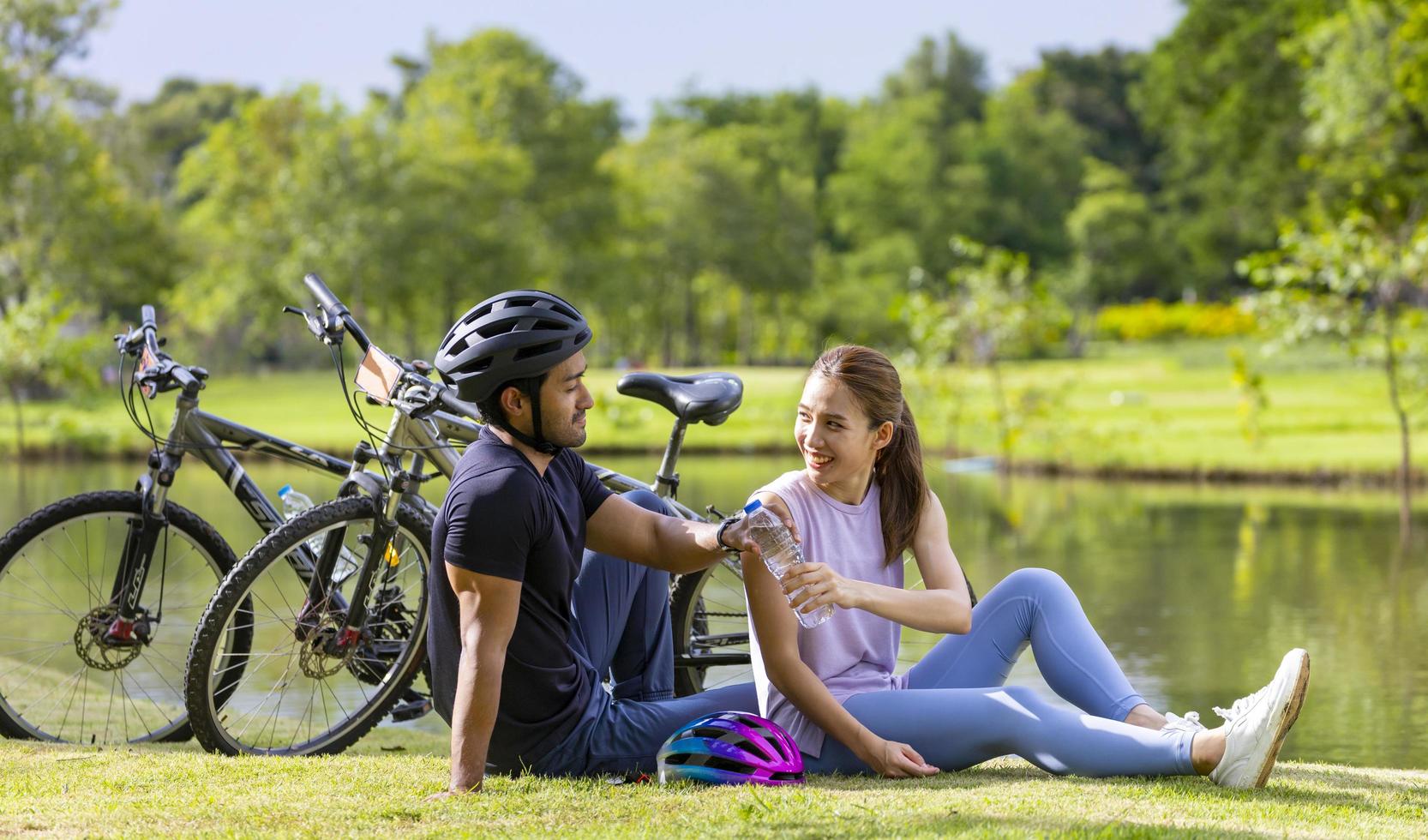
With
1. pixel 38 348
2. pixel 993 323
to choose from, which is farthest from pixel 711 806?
pixel 38 348

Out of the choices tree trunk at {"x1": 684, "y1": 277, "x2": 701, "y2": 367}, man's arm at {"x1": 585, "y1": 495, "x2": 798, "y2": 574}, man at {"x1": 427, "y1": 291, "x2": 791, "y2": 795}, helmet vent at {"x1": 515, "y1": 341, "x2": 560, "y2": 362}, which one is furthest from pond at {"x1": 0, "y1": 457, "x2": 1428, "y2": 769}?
tree trunk at {"x1": 684, "y1": 277, "x2": 701, "y2": 367}

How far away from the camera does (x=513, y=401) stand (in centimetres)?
369

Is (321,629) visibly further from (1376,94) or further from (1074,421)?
(1376,94)

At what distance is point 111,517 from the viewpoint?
4.97 metres

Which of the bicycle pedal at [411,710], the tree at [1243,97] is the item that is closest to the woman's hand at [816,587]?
the bicycle pedal at [411,710]

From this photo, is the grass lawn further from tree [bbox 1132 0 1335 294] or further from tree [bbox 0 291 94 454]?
tree [bbox 1132 0 1335 294]

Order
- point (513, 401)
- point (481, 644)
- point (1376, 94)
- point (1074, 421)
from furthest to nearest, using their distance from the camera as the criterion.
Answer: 1. point (1376, 94)
2. point (1074, 421)
3. point (513, 401)
4. point (481, 644)

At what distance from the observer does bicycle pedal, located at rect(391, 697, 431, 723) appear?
4.91 metres

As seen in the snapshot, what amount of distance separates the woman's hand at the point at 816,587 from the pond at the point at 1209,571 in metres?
2.92

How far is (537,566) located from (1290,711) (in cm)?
171

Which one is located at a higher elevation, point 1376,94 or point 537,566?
point 1376,94

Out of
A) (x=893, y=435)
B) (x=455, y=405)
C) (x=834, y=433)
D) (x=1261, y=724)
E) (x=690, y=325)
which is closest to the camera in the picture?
(x=1261, y=724)

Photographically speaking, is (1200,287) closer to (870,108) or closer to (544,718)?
(870,108)

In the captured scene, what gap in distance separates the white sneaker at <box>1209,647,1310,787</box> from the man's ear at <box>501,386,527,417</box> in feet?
5.58
